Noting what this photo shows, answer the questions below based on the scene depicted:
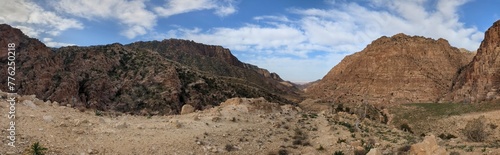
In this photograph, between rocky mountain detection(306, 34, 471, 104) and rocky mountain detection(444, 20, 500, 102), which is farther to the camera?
rocky mountain detection(306, 34, 471, 104)

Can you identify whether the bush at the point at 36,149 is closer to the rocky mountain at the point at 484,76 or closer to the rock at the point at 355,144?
the rock at the point at 355,144

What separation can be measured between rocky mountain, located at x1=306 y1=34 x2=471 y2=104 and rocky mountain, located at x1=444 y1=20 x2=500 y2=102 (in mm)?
14025

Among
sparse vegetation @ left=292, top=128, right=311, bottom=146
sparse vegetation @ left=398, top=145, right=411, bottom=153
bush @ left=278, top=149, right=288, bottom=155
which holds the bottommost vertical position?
sparse vegetation @ left=398, top=145, right=411, bottom=153

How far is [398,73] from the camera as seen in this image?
118750 mm

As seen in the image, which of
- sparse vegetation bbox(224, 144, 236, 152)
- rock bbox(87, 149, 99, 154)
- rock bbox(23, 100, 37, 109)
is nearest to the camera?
rock bbox(87, 149, 99, 154)

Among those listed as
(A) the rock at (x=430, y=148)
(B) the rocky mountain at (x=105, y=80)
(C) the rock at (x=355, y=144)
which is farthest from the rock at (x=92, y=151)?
(B) the rocky mountain at (x=105, y=80)

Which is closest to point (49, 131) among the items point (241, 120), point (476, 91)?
point (241, 120)

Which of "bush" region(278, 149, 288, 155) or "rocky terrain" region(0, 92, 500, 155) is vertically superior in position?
"rocky terrain" region(0, 92, 500, 155)

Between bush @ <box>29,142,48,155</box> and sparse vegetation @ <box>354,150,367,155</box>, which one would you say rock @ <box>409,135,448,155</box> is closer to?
sparse vegetation @ <box>354,150,367,155</box>

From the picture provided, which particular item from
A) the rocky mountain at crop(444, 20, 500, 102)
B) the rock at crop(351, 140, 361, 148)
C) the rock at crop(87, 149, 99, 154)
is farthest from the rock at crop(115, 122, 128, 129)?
the rocky mountain at crop(444, 20, 500, 102)

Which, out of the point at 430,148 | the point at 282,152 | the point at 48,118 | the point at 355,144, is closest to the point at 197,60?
the point at 355,144

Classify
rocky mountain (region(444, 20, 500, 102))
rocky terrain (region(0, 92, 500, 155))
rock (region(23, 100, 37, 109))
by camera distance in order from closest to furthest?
rocky terrain (region(0, 92, 500, 155)), rock (region(23, 100, 37, 109)), rocky mountain (region(444, 20, 500, 102))

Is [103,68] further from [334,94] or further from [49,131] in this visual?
[334,94]

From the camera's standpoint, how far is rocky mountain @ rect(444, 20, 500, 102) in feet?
246
